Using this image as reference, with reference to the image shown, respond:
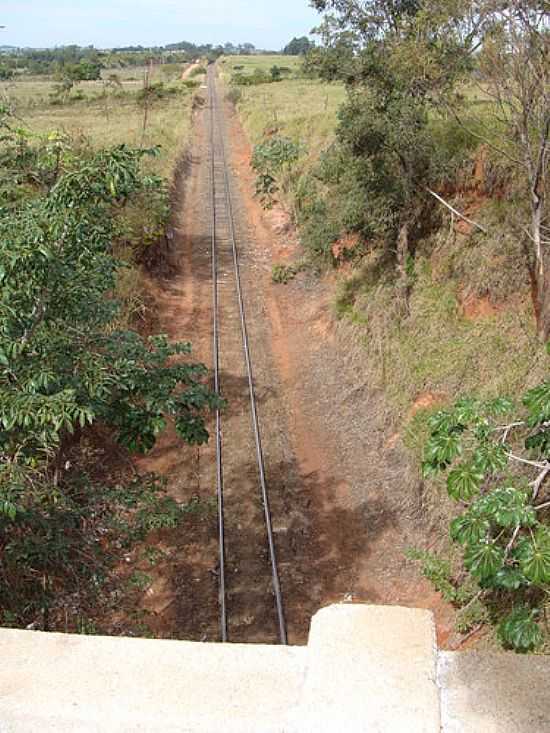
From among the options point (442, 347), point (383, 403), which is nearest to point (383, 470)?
point (383, 403)

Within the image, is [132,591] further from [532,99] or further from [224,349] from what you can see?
[532,99]

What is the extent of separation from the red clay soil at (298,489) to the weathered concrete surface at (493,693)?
635 centimetres

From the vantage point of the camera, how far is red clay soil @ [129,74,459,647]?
31.5 feet

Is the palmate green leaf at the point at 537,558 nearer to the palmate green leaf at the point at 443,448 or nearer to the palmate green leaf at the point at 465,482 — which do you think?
the palmate green leaf at the point at 465,482

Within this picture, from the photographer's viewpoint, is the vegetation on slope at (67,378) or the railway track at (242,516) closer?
the vegetation on slope at (67,378)

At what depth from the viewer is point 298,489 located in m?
12.0

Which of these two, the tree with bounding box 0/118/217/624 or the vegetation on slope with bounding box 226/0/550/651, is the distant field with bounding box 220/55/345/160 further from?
the tree with bounding box 0/118/217/624

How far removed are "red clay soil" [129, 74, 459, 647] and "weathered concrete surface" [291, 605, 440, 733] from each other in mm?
6281

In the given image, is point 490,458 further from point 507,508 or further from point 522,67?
point 522,67

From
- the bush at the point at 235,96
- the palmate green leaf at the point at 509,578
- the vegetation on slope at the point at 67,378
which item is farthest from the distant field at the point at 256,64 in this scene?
the palmate green leaf at the point at 509,578

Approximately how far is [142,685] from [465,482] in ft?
10.9

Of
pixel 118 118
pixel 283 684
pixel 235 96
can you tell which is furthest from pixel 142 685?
pixel 235 96

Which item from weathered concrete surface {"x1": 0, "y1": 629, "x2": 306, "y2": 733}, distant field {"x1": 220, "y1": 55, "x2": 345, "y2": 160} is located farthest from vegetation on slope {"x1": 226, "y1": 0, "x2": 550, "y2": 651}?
distant field {"x1": 220, "y1": 55, "x2": 345, "y2": 160}

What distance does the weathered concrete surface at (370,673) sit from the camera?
2.17 metres
